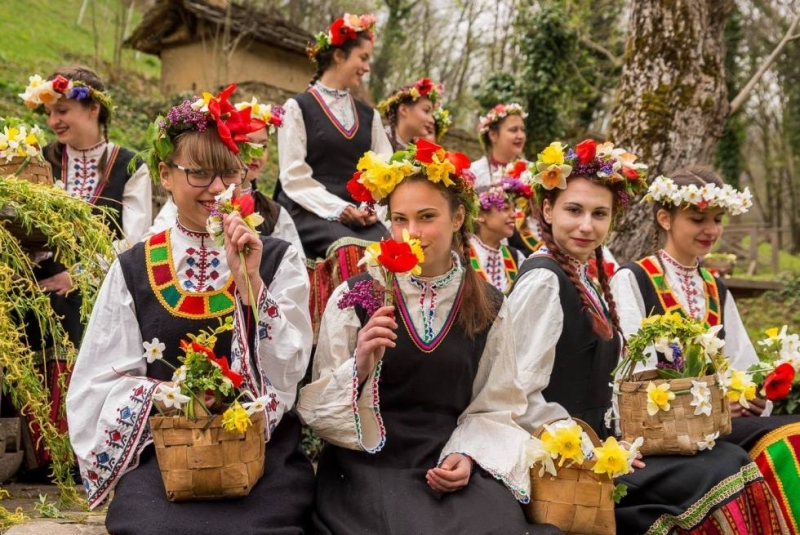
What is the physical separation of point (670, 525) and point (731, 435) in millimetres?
735

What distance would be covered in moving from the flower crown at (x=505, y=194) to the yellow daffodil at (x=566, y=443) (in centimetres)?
303

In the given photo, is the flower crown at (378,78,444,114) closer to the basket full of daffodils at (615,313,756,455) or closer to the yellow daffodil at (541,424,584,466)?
the basket full of daffodils at (615,313,756,455)

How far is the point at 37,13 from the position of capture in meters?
21.8

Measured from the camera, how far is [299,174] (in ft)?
16.8

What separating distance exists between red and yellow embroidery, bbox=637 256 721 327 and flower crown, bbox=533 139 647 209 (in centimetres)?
61

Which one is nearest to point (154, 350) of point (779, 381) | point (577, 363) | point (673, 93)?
point (577, 363)

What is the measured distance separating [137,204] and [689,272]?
3147mm

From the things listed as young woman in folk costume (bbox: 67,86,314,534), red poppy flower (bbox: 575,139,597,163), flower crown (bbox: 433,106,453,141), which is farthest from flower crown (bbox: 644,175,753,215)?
flower crown (bbox: 433,106,453,141)

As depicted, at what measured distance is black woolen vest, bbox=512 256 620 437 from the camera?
138 inches

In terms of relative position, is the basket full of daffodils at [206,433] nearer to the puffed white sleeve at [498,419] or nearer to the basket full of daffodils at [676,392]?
the puffed white sleeve at [498,419]

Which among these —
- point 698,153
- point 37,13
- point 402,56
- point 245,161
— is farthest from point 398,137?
point 37,13

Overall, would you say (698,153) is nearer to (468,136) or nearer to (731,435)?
(731,435)

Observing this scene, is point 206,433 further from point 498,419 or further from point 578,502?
point 578,502

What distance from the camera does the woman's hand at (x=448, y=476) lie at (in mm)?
2830
